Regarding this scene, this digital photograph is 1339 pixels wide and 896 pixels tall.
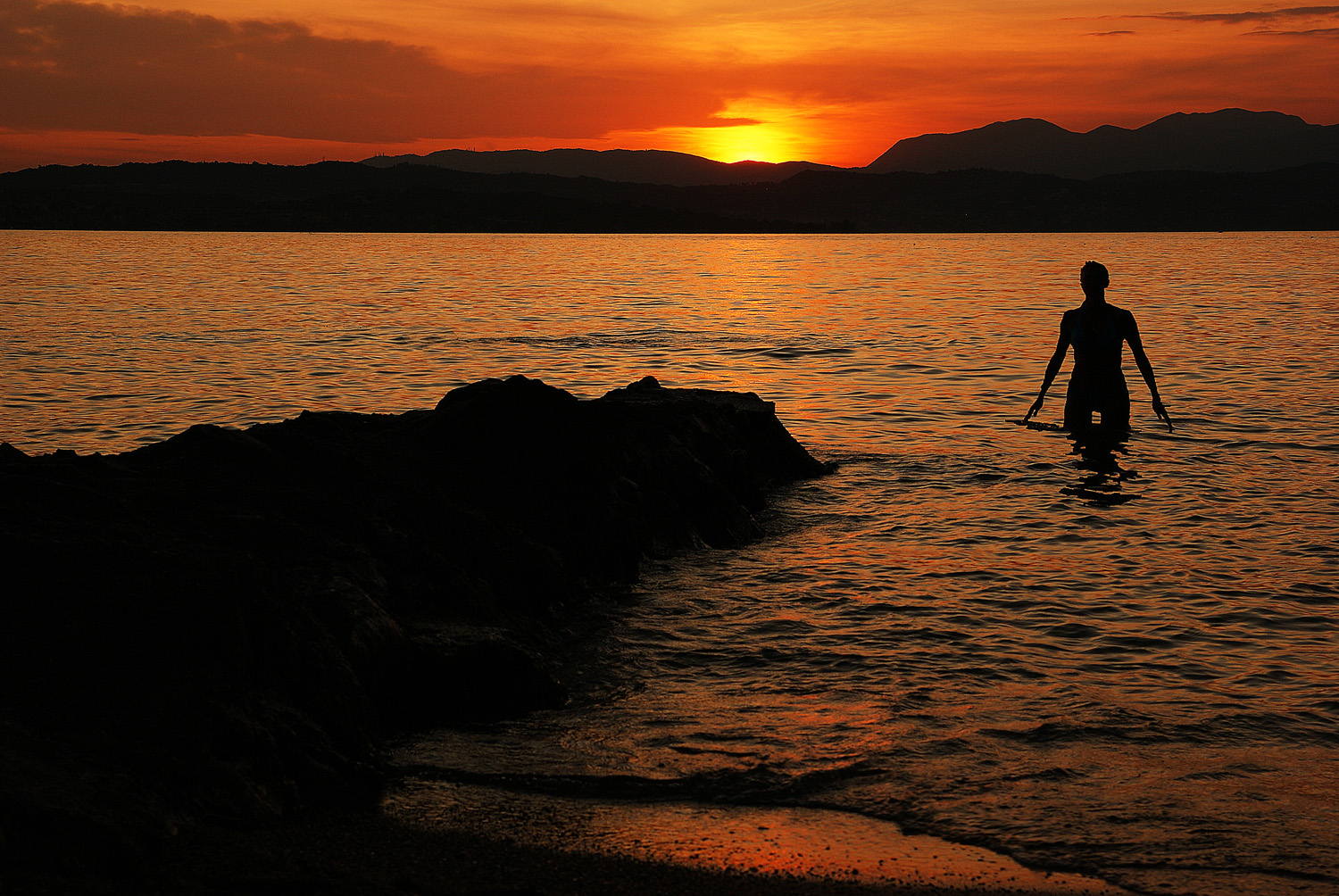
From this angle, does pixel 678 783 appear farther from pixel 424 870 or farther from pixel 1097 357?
pixel 1097 357

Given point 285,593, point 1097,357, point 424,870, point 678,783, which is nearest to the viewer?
point 424,870

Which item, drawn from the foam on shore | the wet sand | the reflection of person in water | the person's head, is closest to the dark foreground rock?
the wet sand

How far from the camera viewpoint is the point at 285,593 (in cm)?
602

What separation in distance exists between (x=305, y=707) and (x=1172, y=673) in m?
5.64

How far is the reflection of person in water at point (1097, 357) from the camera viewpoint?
14.5m

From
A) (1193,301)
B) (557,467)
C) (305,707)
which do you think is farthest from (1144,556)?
(1193,301)

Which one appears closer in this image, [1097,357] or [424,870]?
[424,870]

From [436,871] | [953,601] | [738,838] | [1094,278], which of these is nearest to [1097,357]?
[1094,278]

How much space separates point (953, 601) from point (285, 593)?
18.3 feet

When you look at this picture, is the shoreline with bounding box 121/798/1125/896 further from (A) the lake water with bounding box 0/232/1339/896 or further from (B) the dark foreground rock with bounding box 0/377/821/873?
(A) the lake water with bounding box 0/232/1339/896

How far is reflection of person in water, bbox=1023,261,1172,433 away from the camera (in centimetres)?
1451

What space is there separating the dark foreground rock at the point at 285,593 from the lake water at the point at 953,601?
52 cm

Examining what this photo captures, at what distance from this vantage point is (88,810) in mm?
4227

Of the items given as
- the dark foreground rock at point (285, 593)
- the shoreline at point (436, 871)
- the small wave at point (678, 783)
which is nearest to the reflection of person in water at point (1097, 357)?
the dark foreground rock at point (285, 593)
